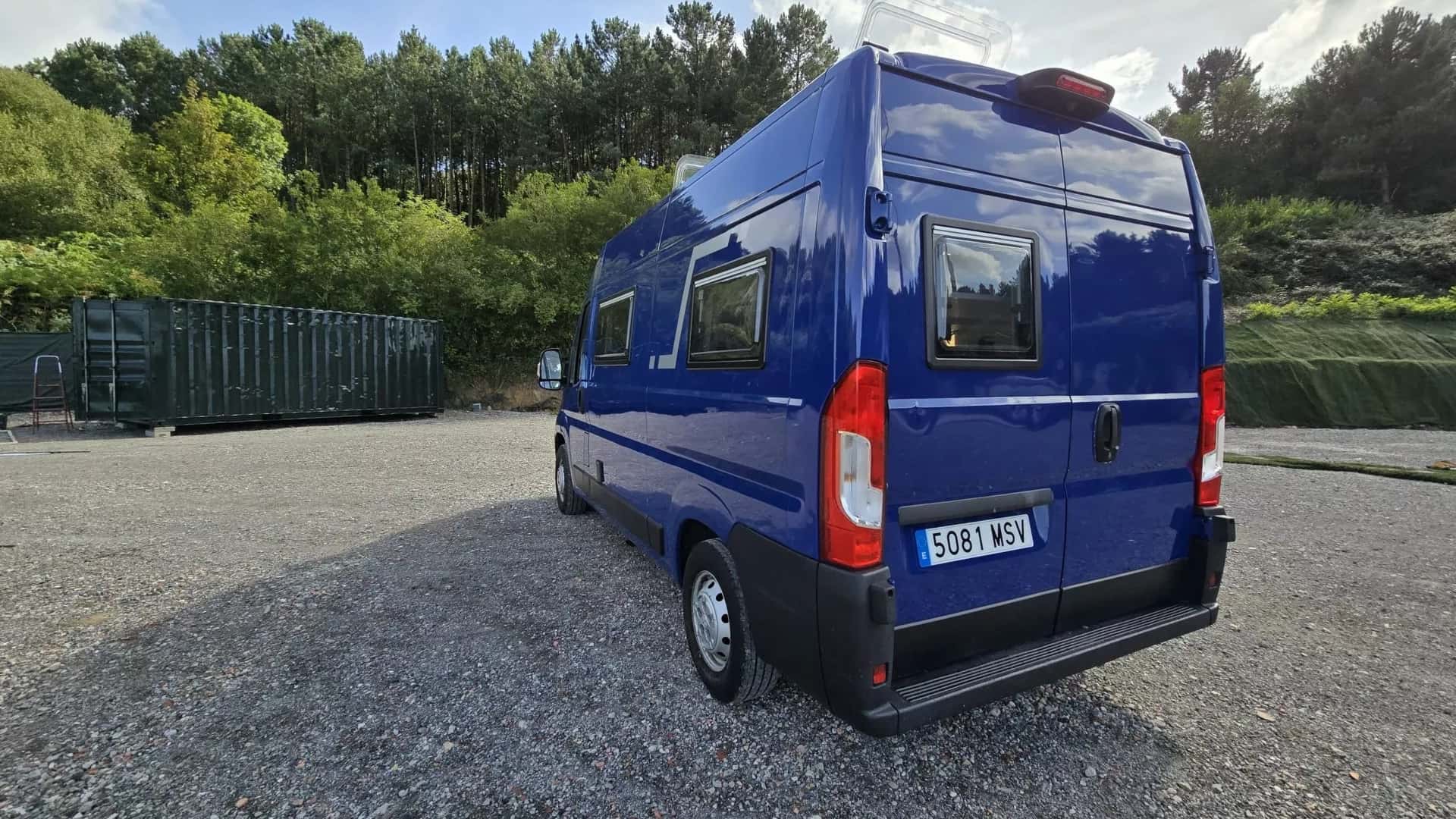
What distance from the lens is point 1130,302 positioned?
2412 mm

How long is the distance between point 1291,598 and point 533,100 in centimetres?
3539

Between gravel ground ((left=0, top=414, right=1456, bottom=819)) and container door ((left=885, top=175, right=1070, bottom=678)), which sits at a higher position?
container door ((left=885, top=175, right=1070, bottom=678))

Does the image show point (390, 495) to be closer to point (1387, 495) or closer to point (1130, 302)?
point (1130, 302)

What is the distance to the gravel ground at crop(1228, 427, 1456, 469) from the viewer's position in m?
8.89

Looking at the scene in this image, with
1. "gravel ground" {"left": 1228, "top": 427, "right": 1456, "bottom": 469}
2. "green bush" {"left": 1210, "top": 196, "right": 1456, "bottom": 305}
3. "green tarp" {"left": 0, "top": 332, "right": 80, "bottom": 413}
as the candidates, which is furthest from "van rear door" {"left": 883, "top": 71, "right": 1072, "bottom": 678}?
"green bush" {"left": 1210, "top": 196, "right": 1456, "bottom": 305}

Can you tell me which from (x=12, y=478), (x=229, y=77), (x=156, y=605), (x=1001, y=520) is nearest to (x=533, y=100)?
(x=229, y=77)

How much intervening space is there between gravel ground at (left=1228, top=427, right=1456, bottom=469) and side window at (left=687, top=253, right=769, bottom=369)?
10015 millimetres

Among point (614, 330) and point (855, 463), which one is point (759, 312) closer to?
point (855, 463)

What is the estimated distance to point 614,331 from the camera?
4211mm

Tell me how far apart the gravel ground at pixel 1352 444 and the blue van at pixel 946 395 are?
8895mm

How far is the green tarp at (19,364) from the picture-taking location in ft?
42.8

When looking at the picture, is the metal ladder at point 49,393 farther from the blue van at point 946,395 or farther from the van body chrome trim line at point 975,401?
the van body chrome trim line at point 975,401

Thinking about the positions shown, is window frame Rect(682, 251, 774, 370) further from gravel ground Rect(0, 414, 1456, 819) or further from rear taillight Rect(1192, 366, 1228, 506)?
rear taillight Rect(1192, 366, 1228, 506)

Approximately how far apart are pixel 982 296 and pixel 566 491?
444cm
